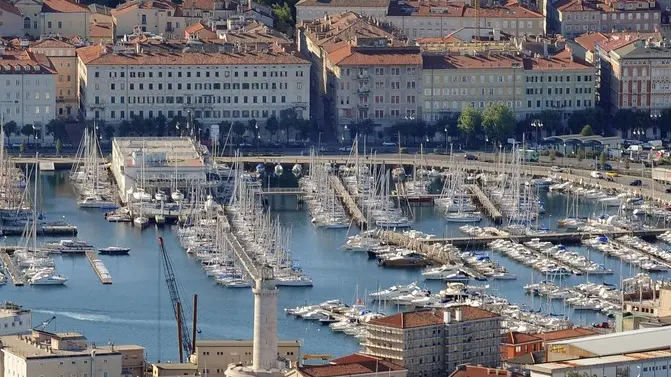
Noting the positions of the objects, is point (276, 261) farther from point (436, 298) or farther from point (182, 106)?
point (182, 106)

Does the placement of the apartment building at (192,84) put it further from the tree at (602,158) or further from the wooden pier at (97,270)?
the wooden pier at (97,270)

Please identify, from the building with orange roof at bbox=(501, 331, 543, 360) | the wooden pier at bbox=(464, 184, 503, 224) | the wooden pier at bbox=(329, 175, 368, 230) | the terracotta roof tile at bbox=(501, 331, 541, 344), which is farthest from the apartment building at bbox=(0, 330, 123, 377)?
the wooden pier at bbox=(464, 184, 503, 224)

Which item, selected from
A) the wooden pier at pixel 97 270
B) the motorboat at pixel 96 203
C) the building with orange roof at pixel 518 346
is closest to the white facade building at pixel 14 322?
the building with orange roof at pixel 518 346

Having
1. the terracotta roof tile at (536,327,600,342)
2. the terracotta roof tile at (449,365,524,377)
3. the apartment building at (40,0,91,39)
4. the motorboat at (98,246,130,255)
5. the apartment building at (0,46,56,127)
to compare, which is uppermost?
the apartment building at (40,0,91,39)

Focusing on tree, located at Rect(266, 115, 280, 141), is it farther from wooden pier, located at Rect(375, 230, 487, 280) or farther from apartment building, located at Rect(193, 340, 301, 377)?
apartment building, located at Rect(193, 340, 301, 377)

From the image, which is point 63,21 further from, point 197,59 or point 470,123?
point 470,123
